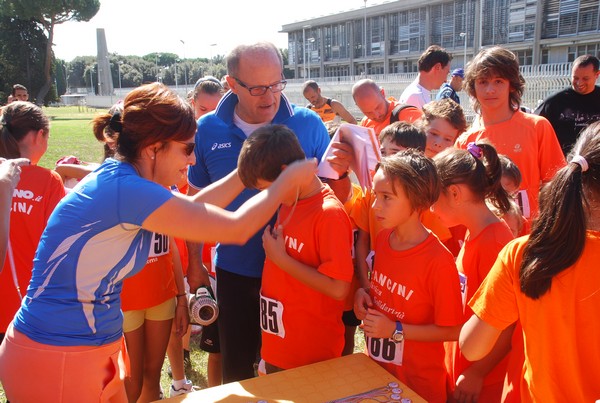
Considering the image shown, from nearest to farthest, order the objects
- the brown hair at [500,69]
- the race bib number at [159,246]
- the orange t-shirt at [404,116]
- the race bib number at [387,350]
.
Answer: the race bib number at [387,350], the race bib number at [159,246], the brown hair at [500,69], the orange t-shirt at [404,116]

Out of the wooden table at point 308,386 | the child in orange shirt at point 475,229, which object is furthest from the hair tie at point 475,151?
the wooden table at point 308,386

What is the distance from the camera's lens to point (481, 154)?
7.26ft

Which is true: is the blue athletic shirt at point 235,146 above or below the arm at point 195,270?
above

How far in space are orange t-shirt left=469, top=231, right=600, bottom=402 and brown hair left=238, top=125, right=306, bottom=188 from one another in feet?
3.02

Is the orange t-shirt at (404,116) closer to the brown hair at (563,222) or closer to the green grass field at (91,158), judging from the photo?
the green grass field at (91,158)

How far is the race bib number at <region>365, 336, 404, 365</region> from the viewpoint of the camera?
6.62 ft

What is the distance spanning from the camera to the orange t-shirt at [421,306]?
1.93m

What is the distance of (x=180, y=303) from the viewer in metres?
2.91

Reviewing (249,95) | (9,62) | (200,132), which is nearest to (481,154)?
(249,95)

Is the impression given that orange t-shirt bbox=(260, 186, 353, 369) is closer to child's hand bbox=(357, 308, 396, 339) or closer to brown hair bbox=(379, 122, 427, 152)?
child's hand bbox=(357, 308, 396, 339)

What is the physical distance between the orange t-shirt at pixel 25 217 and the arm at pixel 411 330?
77.3 inches

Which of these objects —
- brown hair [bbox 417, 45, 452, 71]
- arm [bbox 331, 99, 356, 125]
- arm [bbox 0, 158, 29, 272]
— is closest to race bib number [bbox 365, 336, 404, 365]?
arm [bbox 0, 158, 29, 272]

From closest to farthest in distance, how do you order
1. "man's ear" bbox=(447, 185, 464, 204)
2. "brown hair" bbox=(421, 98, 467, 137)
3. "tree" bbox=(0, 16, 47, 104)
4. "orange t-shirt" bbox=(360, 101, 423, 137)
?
"man's ear" bbox=(447, 185, 464, 204) < "brown hair" bbox=(421, 98, 467, 137) < "orange t-shirt" bbox=(360, 101, 423, 137) < "tree" bbox=(0, 16, 47, 104)

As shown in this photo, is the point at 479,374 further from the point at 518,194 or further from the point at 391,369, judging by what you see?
the point at 518,194
